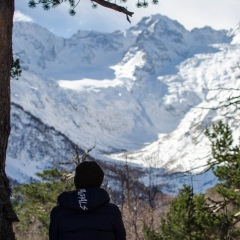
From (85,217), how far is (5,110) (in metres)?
1.60

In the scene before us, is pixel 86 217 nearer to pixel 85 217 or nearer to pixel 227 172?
pixel 85 217

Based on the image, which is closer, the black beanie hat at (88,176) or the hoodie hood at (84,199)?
the hoodie hood at (84,199)

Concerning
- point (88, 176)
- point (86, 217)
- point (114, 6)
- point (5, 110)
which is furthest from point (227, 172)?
point (86, 217)

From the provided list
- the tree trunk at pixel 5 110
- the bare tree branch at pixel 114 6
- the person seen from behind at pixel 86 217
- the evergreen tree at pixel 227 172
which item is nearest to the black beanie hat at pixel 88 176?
the person seen from behind at pixel 86 217

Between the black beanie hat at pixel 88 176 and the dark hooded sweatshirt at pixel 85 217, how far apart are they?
0.09 metres

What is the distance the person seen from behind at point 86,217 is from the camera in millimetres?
3363

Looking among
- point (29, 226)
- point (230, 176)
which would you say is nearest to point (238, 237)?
point (230, 176)

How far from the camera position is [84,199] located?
338 cm

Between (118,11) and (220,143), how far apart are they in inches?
263

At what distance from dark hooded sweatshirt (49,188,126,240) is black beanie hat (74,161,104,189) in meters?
0.09

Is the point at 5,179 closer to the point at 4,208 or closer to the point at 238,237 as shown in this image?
the point at 4,208

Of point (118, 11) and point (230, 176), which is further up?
point (118, 11)

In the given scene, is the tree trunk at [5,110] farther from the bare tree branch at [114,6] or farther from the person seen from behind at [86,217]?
the bare tree branch at [114,6]

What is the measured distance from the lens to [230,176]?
Answer: 10.7 m
